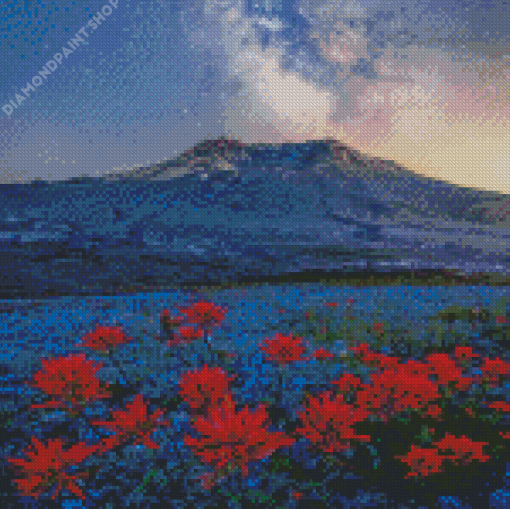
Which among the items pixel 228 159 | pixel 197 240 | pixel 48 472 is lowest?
pixel 48 472

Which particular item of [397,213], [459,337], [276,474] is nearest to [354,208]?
[397,213]

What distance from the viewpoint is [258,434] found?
4.40ft

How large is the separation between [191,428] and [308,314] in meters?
2.03

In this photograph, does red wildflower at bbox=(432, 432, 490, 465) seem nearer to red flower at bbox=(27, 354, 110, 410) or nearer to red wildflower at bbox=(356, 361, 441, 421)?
red wildflower at bbox=(356, 361, 441, 421)

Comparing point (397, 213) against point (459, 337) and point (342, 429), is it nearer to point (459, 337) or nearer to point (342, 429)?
point (459, 337)

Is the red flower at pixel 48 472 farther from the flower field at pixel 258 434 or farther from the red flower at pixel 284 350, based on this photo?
the red flower at pixel 284 350

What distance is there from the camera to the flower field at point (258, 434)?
4.84ft

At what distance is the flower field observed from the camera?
58.1 inches

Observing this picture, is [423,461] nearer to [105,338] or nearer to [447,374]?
[447,374]

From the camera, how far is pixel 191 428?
1877 millimetres

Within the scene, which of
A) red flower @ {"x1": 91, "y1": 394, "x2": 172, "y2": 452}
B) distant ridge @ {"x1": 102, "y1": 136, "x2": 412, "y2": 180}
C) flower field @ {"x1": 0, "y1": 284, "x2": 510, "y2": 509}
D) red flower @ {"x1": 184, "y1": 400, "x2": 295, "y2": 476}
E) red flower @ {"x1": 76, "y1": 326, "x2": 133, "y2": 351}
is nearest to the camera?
red flower @ {"x1": 184, "y1": 400, "x2": 295, "y2": 476}

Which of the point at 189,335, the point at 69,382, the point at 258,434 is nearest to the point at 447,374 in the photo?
the point at 258,434

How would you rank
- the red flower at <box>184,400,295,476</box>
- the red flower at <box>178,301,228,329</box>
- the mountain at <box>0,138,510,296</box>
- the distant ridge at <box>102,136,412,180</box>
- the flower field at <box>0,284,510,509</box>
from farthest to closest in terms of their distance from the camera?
the distant ridge at <box>102,136,412,180</box>
the mountain at <box>0,138,510,296</box>
the red flower at <box>178,301,228,329</box>
the flower field at <box>0,284,510,509</box>
the red flower at <box>184,400,295,476</box>

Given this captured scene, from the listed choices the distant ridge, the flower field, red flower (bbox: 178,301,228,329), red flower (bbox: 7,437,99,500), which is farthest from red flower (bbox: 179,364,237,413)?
the distant ridge
